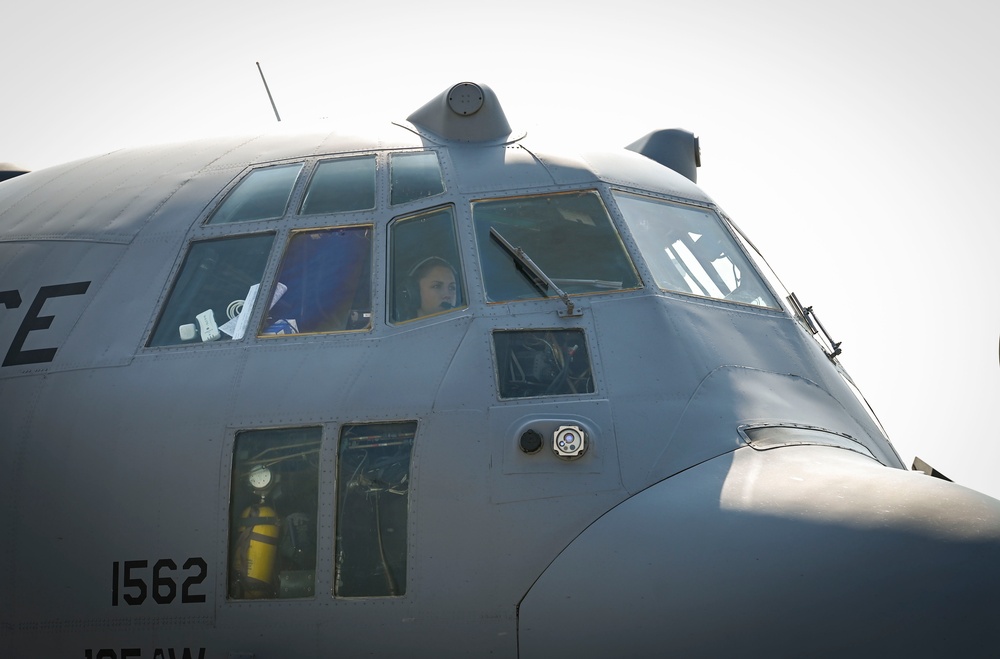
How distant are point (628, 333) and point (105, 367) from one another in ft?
11.3

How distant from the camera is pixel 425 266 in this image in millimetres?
7008

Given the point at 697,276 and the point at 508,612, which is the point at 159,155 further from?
the point at 508,612

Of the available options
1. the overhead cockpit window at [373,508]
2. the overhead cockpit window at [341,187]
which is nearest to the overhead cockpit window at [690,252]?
the overhead cockpit window at [341,187]

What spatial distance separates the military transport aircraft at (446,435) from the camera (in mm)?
5285

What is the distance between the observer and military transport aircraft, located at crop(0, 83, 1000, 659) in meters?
5.29

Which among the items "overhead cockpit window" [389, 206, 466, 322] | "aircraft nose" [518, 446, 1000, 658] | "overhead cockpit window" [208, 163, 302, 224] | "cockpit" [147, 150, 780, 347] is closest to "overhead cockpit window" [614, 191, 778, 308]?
"cockpit" [147, 150, 780, 347]

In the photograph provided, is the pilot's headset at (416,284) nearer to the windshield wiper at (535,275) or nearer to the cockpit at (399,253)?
the cockpit at (399,253)

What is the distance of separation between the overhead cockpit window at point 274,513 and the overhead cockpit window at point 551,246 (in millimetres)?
1579

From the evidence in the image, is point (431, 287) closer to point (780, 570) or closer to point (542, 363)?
point (542, 363)

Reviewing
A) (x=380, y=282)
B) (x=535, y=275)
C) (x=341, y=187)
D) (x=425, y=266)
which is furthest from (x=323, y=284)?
(x=535, y=275)

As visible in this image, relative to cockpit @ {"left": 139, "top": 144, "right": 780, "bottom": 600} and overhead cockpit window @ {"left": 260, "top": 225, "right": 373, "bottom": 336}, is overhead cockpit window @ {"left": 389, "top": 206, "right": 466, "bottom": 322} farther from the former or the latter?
overhead cockpit window @ {"left": 260, "top": 225, "right": 373, "bottom": 336}

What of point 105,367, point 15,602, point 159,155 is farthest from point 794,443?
point 159,155

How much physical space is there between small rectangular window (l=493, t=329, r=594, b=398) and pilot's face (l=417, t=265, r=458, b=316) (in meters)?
0.48

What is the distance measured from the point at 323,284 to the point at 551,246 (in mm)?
1534
